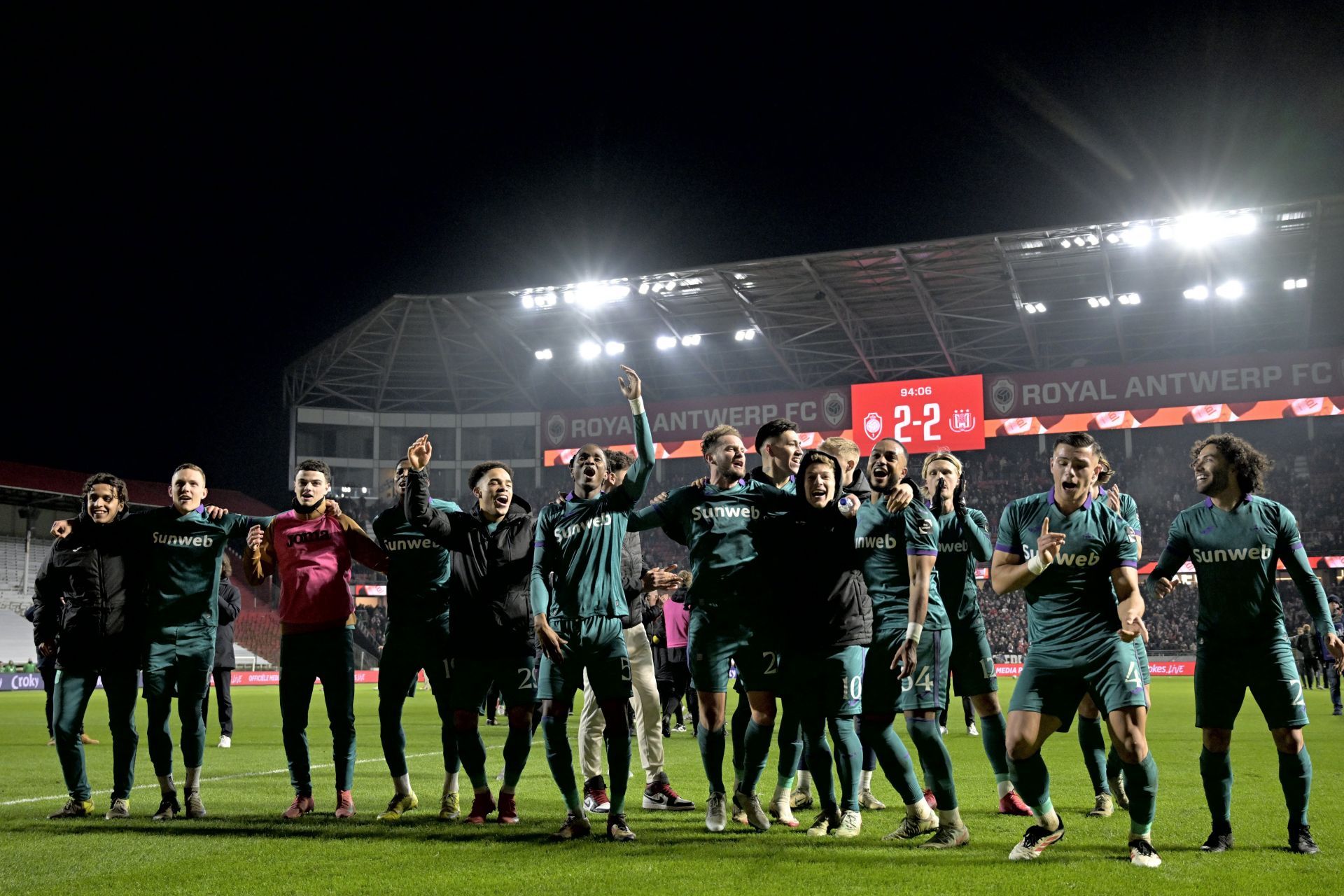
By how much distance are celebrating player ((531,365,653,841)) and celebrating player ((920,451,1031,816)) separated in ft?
7.24

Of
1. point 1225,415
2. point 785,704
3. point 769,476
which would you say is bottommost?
point 785,704

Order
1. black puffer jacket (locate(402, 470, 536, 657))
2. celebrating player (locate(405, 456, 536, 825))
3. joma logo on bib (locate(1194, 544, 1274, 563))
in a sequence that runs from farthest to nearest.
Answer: black puffer jacket (locate(402, 470, 536, 657)) → celebrating player (locate(405, 456, 536, 825)) → joma logo on bib (locate(1194, 544, 1274, 563))

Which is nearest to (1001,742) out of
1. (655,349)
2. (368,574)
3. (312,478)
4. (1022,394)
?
(312,478)

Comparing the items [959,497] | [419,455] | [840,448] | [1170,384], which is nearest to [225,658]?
[419,455]

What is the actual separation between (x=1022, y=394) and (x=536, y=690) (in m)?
36.6

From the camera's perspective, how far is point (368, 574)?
49562 mm

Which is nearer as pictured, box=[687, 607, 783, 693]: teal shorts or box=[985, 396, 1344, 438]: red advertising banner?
box=[687, 607, 783, 693]: teal shorts

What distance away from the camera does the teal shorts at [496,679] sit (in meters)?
7.38

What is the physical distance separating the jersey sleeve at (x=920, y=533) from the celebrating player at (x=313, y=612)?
3.69 metres

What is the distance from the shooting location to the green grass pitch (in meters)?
5.45

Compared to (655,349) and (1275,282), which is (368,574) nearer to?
(655,349)

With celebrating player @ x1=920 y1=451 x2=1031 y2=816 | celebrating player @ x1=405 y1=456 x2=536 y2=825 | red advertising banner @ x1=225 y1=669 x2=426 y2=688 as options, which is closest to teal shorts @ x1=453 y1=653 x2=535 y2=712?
celebrating player @ x1=405 y1=456 x2=536 y2=825

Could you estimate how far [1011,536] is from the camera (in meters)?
6.41

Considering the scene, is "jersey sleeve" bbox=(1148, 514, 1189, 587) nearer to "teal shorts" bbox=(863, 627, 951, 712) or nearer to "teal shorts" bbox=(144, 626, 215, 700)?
"teal shorts" bbox=(863, 627, 951, 712)
